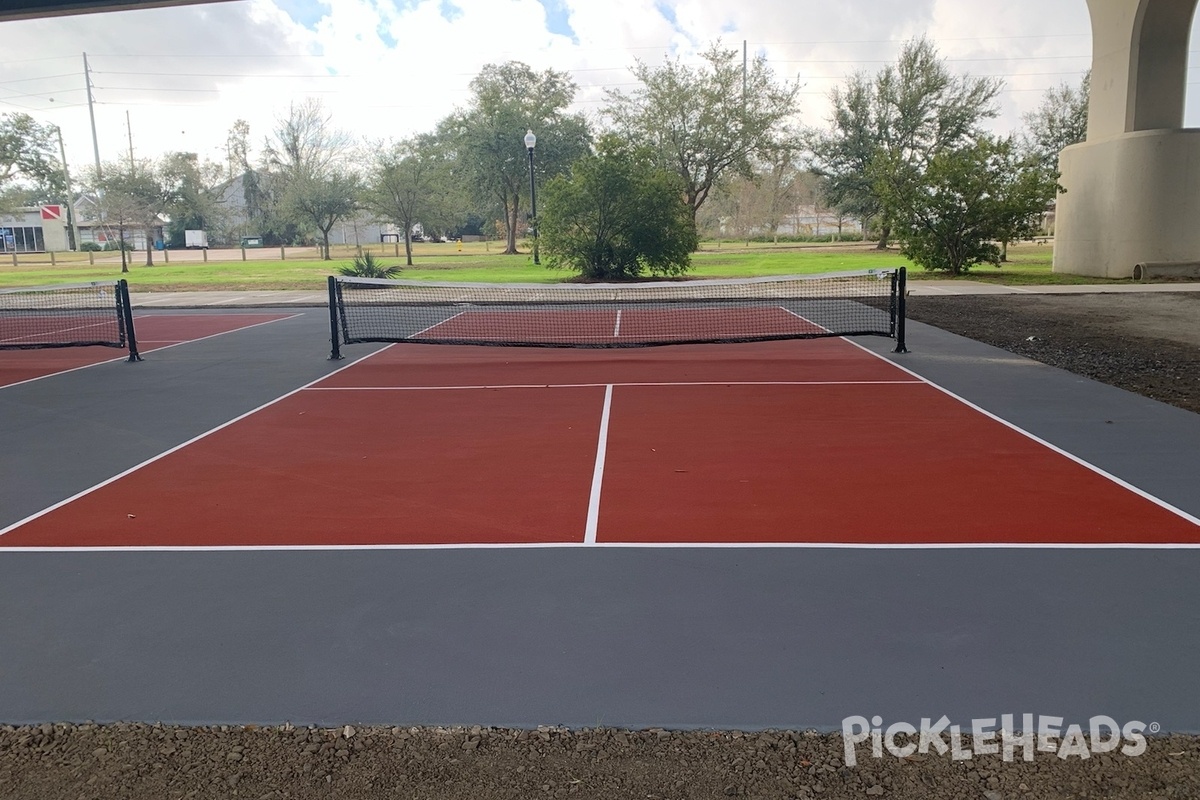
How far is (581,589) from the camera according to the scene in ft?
15.3

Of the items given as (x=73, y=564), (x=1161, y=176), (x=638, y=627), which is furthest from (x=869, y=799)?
(x=1161, y=176)

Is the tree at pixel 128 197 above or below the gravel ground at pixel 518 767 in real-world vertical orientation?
above

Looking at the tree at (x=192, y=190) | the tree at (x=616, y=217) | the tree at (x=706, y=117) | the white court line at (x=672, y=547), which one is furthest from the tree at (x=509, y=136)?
the white court line at (x=672, y=547)

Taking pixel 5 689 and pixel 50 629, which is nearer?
pixel 5 689

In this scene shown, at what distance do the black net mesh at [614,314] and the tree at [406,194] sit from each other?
619 inches

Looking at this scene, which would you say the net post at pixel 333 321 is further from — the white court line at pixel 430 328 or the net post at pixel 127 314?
the net post at pixel 127 314

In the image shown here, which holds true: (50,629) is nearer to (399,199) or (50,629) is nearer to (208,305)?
(208,305)

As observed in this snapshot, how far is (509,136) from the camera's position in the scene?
1740 inches

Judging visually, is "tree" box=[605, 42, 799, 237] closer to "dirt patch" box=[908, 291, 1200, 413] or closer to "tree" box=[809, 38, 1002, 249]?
"tree" box=[809, 38, 1002, 249]

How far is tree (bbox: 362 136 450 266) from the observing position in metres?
39.8

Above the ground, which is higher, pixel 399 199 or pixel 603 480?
pixel 399 199

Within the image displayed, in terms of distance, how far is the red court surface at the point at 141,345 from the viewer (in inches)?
511

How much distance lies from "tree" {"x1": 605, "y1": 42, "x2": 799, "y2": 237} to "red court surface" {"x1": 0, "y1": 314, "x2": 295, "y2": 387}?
25.7 metres

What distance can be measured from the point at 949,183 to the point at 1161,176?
5.44 meters
